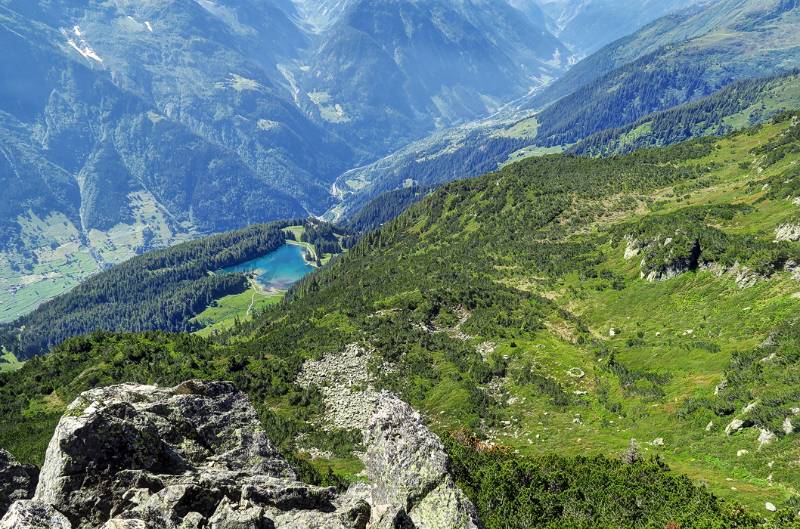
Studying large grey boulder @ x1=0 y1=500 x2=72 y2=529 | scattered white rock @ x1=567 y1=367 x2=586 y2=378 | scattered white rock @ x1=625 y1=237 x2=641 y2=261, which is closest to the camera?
large grey boulder @ x1=0 y1=500 x2=72 y2=529

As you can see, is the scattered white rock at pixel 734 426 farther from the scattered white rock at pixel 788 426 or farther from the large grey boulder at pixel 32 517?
the large grey boulder at pixel 32 517

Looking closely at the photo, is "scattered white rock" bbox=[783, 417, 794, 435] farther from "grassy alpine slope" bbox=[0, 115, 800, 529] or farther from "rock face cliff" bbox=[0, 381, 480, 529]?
"rock face cliff" bbox=[0, 381, 480, 529]

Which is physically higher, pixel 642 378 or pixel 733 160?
pixel 733 160

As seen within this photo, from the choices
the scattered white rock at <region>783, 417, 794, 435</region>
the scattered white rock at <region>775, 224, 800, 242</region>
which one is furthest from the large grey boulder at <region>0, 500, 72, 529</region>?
the scattered white rock at <region>775, 224, 800, 242</region>

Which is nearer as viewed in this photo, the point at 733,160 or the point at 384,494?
the point at 384,494

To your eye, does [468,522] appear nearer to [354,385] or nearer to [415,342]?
[354,385]

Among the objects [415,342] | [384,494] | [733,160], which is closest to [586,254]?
[415,342]
